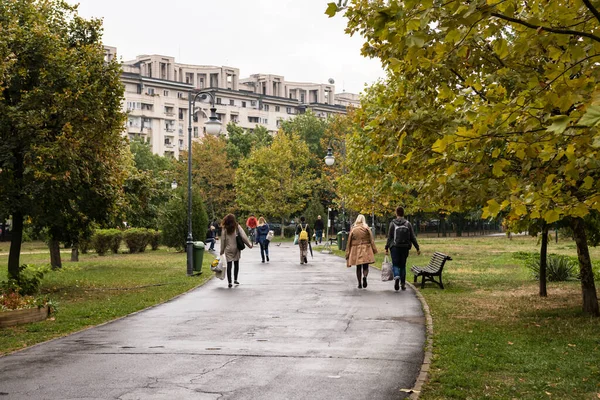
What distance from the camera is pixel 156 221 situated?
42.2 metres

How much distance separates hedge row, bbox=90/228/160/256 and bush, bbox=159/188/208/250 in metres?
1.87

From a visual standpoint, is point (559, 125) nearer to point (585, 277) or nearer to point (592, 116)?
point (592, 116)

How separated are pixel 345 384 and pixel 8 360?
4281mm

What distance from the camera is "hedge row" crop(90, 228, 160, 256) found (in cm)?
4062

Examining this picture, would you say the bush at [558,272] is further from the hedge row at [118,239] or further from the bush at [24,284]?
the hedge row at [118,239]

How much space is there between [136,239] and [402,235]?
27328 mm

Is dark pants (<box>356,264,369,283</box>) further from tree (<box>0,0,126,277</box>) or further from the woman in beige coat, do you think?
tree (<box>0,0,126,277</box>)

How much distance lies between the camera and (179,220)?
131 feet

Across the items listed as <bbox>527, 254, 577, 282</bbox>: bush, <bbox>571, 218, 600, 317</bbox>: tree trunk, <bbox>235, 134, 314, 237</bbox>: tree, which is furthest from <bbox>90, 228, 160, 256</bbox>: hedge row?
<bbox>571, 218, 600, 317</bbox>: tree trunk

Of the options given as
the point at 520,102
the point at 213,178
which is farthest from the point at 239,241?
the point at 213,178

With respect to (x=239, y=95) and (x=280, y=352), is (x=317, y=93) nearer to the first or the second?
(x=239, y=95)

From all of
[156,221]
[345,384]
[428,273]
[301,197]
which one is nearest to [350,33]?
[345,384]

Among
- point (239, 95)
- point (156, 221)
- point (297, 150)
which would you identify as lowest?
point (156, 221)

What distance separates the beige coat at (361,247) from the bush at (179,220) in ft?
69.3
